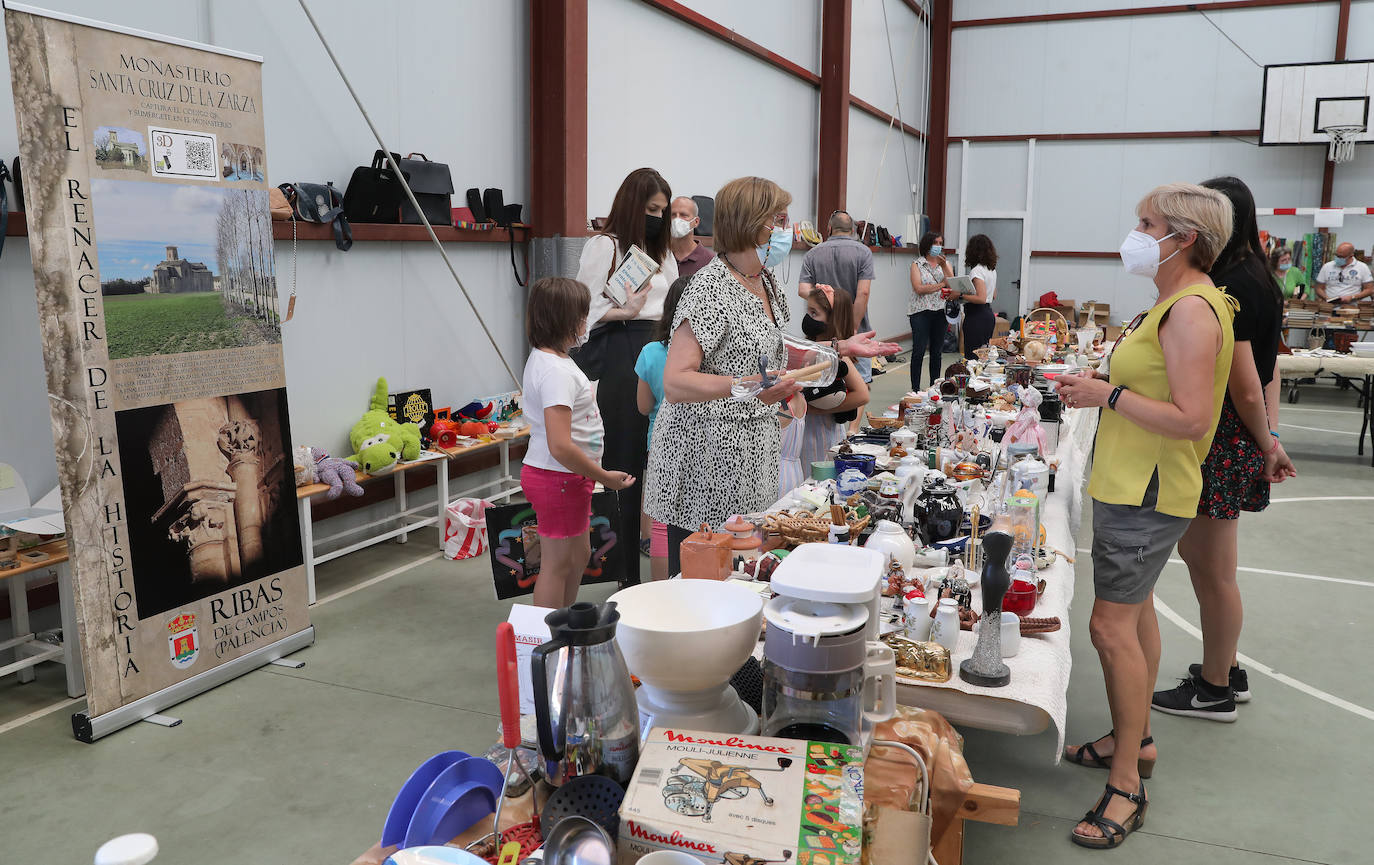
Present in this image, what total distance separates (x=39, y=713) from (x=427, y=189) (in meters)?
2.94

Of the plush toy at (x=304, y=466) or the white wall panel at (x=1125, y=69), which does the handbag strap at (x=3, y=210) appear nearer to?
the plush toy at (x=304, y=466)

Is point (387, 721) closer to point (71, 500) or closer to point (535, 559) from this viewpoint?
point (535, 559)

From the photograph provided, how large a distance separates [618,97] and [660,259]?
128 inches

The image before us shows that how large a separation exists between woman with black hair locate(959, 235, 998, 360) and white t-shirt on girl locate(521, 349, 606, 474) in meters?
5.83

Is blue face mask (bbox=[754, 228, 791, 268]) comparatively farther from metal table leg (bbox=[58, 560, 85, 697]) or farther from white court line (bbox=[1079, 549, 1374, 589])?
metal table leg (bbox=[58, 560, 85, 697])

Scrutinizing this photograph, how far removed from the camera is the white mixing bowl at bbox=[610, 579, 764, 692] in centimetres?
138

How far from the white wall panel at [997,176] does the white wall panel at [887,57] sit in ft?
3.40

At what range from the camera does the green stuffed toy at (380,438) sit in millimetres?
4605

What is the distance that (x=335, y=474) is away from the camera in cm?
432

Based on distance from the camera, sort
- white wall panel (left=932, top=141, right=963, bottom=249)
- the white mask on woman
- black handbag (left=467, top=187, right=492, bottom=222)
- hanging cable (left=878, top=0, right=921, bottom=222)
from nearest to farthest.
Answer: the white mask on woman < black handbag (left=467, top=187, right=492, bottom=222) < hanging cable (left=878, top=0, right=921, bottom=222) < white wall panel (left=932, top=141, right=963, bottom=249)

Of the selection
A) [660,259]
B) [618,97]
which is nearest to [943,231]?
[618,97]

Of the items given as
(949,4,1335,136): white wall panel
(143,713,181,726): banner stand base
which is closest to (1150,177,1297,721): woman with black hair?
(143,713,181,726): banner stand base

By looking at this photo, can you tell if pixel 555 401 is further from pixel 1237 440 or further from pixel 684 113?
pixel 684 113

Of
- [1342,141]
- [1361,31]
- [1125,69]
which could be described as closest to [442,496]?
[1125,69]
